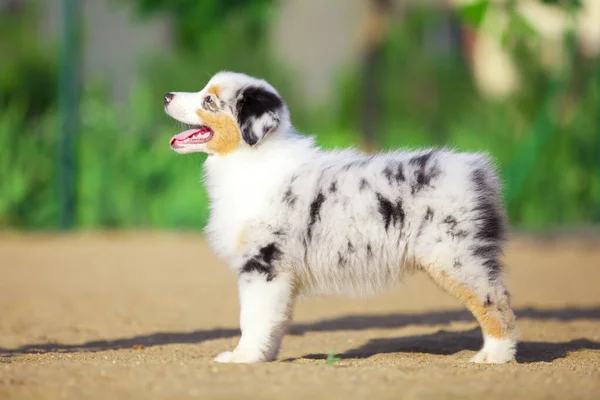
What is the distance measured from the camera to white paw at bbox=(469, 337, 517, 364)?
587cm

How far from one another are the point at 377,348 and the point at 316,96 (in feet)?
56.2

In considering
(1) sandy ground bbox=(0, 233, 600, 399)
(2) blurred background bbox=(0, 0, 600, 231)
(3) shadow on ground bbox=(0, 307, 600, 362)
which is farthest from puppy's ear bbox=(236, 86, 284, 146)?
(2) blurred background bbox=(0, 0, 600, 231)

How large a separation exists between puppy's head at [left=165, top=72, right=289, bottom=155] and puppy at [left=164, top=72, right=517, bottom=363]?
0.05 ft

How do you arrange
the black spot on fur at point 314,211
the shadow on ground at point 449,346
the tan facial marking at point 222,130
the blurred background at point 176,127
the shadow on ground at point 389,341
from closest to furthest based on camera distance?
the black spot on fur at point 314,211 → the tan facial marking at point 222,130 → the shadow on ground at point 449,346 → the shadow on ground at point 389,341 → the blurred background at point 176,127

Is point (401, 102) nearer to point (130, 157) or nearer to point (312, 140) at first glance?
point (130, 157)

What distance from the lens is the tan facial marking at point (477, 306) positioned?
19.0 ft

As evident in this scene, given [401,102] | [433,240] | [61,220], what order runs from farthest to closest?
1. [401,102]
2. [61,220]
3. [433,240]

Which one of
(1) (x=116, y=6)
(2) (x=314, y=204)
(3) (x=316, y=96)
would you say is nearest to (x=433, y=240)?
(2) (x=314, y=204)

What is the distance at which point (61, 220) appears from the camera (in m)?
14.2

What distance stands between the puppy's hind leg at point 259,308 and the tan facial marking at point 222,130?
0.82 m

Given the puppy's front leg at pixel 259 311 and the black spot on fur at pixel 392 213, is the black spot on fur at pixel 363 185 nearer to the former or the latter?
the black spot on fur at pixel 392 213

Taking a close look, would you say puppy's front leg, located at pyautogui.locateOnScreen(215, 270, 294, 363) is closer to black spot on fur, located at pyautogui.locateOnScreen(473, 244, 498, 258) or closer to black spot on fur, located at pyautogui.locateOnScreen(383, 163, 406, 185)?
black spot on fur, located at pyautogui.locateOnScreen(383, 163, 406, 185)

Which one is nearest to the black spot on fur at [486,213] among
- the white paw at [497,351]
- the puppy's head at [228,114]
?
the white paw at [497,351]

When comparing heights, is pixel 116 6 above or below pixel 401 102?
above
